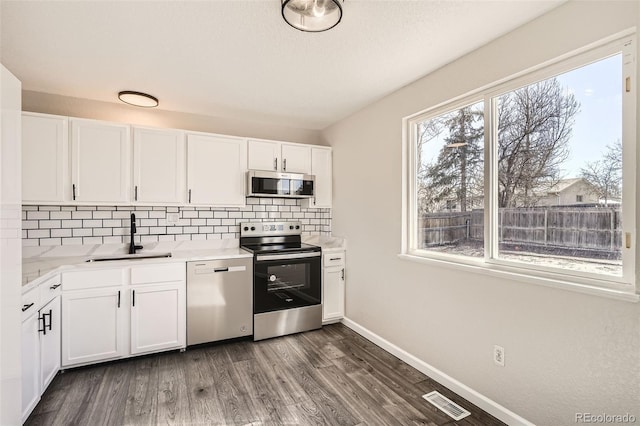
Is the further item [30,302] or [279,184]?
[279,184]

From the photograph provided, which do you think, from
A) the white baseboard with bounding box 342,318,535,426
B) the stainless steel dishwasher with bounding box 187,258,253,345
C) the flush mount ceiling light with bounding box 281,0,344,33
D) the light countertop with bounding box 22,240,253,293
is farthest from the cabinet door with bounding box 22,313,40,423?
the white baseboard with bounding box 342,318,535,426

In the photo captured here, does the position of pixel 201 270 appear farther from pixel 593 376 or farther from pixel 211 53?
pixel 593 376

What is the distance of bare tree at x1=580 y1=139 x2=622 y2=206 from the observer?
5.14ft

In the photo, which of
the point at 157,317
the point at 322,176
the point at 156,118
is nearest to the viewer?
the point at 157,317

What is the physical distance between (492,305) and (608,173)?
3.29 feet

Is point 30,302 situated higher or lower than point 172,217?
lower

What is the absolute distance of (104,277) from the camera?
268cm

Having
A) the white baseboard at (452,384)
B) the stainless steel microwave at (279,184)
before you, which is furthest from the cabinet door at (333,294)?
the stainless steel microwave at (279,184)

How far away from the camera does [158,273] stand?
9.40ft

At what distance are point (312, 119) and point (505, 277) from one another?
2.75m

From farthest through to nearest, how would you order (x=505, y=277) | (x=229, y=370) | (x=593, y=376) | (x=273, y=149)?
(x=273, y=149) → (x=229, y=370) → (x=505, y=277) → (x=593, y=376)

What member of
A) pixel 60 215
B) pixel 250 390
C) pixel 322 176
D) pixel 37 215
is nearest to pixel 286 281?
pixel 250 390

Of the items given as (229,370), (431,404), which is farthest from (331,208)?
(431,404)

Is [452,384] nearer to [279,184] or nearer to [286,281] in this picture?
[286,281]
